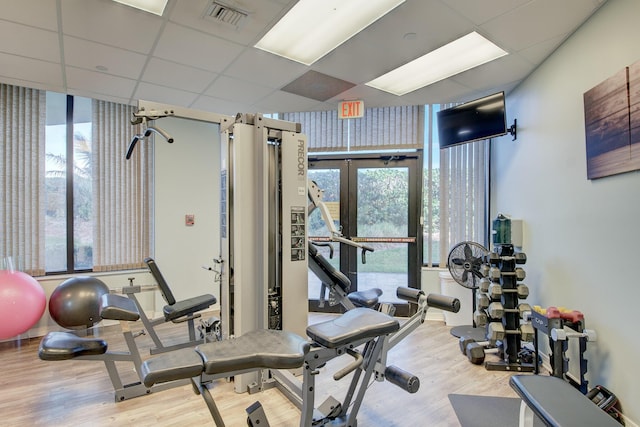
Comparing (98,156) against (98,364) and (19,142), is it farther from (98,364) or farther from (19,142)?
(98,364)

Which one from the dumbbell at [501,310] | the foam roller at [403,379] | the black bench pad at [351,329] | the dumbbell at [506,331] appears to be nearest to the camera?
the black bench pad at [351,329]

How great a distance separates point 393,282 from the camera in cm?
461

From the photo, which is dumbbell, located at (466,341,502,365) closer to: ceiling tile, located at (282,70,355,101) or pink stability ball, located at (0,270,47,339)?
ceiling tile, located at (282,70,355,101)

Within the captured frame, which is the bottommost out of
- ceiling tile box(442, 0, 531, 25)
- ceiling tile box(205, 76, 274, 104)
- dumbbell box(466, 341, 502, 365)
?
dumbbell box(466, 341, 502, 365)

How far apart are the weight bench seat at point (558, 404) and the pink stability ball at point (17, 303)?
4007mm

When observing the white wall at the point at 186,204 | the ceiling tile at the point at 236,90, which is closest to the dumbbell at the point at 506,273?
the ceiling tile at the point at 236,90

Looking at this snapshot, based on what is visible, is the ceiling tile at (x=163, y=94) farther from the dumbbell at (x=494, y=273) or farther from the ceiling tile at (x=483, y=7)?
the dumbbell at (x=494, y=273)

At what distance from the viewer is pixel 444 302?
6.93 feet

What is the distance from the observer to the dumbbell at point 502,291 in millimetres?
2958

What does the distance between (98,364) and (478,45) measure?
433 centimetres

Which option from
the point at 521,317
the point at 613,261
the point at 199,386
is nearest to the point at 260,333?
the point at 199,386

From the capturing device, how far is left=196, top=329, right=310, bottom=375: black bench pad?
1316 mm

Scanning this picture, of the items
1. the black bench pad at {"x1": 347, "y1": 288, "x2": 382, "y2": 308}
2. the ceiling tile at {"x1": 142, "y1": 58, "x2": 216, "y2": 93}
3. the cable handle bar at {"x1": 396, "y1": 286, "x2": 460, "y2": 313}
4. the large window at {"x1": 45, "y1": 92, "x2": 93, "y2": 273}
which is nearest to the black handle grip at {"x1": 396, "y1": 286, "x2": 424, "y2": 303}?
the cable handle bar at {"x1": 396, "y1": 286, "x2": 460, "y2": 313}

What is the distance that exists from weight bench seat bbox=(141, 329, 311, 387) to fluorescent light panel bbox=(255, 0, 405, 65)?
2112mm
